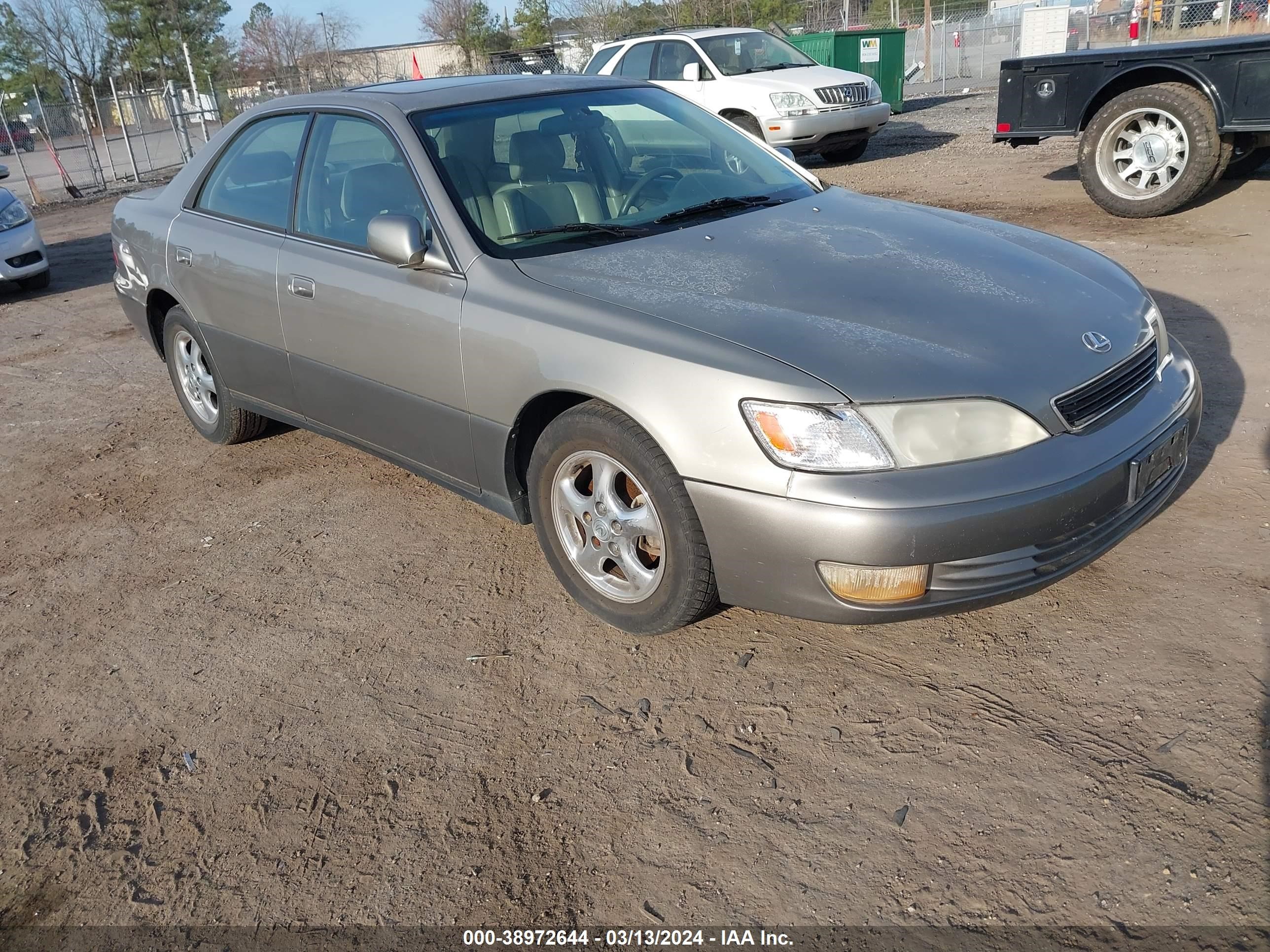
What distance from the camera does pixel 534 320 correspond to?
10.5ft

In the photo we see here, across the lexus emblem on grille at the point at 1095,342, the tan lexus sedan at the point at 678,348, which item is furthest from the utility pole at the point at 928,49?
the lexus emblem on grille at the point at 1095,342

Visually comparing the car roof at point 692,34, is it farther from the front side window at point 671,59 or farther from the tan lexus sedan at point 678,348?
the tan lexus sedan at point 678,348

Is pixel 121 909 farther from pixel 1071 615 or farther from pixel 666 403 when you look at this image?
pixel 1071 615

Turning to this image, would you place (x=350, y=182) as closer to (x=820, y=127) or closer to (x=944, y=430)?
(x=944, y=430)

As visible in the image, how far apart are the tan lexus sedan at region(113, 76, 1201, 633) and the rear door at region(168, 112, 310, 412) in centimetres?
2

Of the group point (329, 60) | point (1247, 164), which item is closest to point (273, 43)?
point (329, 60)

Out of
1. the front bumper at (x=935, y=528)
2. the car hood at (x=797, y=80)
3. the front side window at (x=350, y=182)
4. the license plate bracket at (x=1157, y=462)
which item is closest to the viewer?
the front bumper at (x=935, y=528)

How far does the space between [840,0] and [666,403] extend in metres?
47.5

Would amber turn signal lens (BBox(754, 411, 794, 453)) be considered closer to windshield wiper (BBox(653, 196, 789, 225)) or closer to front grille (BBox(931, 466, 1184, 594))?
front grille (BBox(931, 466, 1184, 594))

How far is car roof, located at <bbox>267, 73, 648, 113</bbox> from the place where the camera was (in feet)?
12.8

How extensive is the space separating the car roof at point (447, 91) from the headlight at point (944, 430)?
221 centimetres

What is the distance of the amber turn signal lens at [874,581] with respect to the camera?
8.73 ft

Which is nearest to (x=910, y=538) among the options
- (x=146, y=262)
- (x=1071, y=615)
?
(x=1071, y=615)

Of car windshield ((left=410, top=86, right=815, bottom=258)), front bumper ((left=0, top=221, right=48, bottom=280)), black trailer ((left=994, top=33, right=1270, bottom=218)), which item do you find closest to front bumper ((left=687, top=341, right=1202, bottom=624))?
car windshield ((left=410, top=86, right=815, bottom=258))
